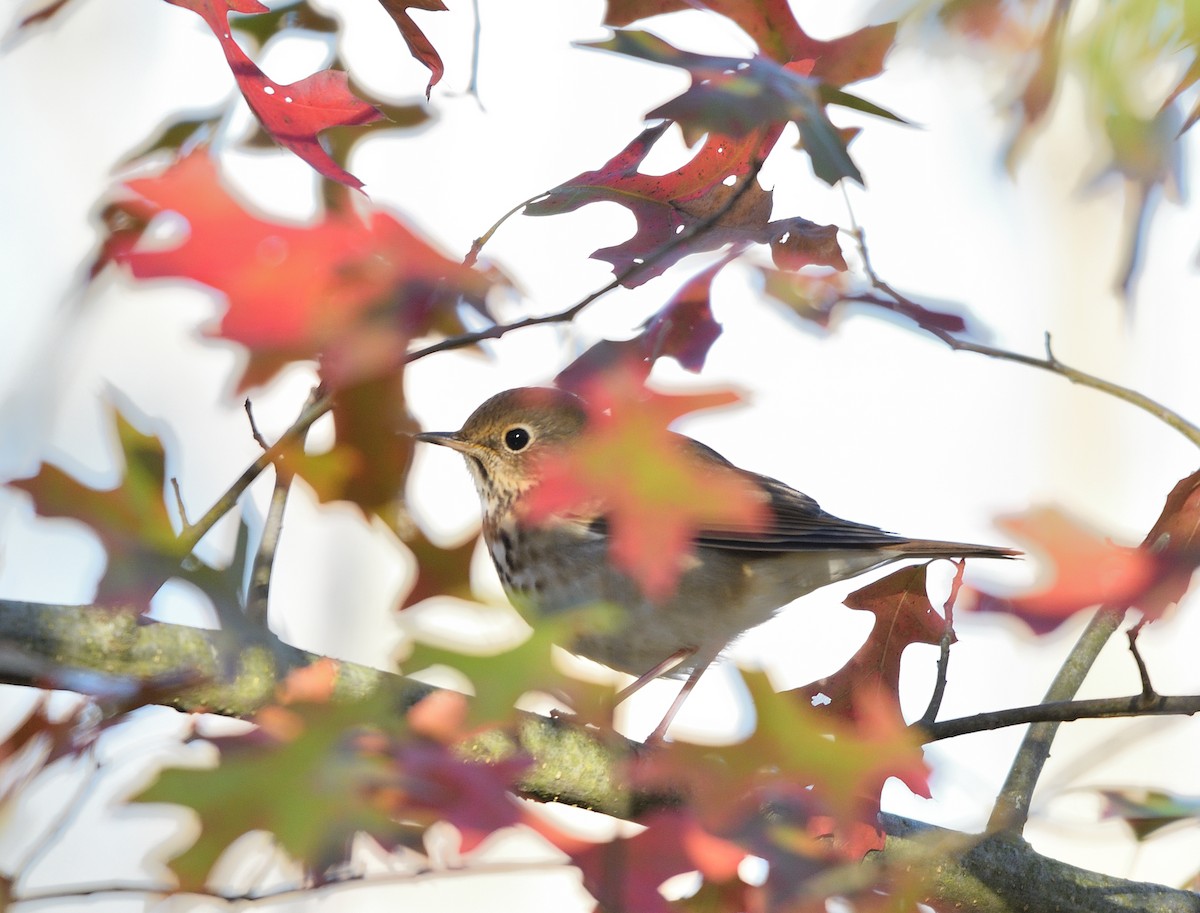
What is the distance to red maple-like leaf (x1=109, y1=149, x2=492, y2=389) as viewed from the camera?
1190 mm

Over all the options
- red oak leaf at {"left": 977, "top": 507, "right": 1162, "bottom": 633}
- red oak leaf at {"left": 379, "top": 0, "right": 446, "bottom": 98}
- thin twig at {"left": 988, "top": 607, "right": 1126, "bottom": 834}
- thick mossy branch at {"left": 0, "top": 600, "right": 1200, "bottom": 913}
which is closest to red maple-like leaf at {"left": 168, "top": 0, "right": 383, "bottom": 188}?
red oak leaf at {"left": 379, "top": 0, "right": 446, "bottom": 98}

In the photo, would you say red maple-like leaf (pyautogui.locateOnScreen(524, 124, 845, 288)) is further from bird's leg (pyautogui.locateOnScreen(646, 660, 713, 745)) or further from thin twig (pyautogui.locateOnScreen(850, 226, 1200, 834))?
bird's leg (pyautogui.locateOnScreen(646, 660, 713, 745))

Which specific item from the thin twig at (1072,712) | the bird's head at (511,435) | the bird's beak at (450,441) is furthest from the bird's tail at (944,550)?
the bird's beak at (450,441)

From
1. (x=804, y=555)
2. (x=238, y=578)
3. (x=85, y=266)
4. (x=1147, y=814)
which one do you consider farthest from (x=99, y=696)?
(x=1147, y=814)

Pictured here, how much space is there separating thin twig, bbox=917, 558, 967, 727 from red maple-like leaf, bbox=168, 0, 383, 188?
90 centimetres

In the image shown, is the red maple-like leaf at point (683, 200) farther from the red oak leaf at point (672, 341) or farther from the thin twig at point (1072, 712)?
the thin twig at point (1072, 712)

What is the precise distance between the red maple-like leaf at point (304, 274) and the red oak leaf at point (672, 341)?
357 millimetres

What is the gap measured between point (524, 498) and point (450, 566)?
58 cm

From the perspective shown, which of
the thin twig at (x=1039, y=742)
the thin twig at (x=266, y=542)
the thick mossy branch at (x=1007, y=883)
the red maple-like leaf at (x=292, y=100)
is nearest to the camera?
the red maple-like leaf at (x=292, y=100)

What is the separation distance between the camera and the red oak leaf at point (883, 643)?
1.62 m

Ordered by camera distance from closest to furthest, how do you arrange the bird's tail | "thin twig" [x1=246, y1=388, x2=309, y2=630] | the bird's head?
"thin twig" [x1=246, y1=388, x2=309, y2=630] → the bird's tail → the bird's head

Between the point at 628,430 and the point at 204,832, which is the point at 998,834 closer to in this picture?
the point at 628,430

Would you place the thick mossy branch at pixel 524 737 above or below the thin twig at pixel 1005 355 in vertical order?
below

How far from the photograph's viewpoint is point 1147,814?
180 cm
